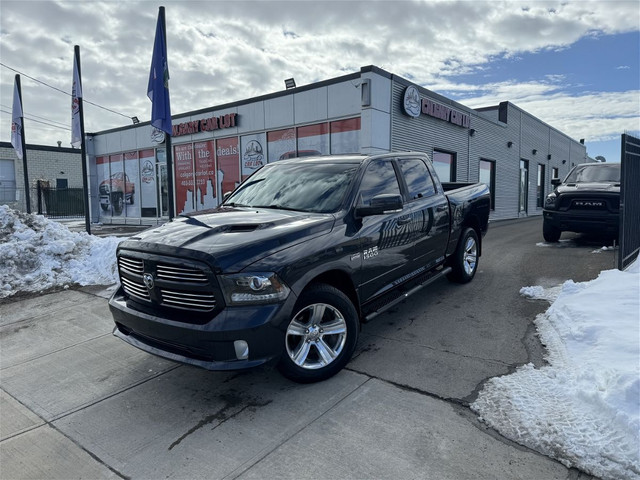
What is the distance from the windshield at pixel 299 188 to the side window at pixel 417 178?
0.98 m

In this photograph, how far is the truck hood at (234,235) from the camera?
3018 millimetres

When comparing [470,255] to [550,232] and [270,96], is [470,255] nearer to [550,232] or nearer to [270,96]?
[550,232]

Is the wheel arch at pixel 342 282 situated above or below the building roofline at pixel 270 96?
below

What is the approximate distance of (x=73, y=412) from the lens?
3.28 meters

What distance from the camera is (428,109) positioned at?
13539mm

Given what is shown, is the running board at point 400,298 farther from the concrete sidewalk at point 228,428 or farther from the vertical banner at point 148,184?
the vertical banner at point 148,184

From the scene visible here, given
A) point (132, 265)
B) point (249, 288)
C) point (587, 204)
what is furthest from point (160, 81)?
point (587, 204)

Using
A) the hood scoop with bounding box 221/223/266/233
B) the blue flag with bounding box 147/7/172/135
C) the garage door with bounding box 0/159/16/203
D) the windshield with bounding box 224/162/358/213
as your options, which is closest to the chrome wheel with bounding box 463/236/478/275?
the windshield with bounding box 224/162/358/213

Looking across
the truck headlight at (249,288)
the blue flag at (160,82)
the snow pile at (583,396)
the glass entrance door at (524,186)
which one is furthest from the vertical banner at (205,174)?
the glass entrance door at (524,186)

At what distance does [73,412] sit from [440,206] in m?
4.51

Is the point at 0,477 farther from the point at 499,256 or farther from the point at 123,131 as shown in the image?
the point at 123,131

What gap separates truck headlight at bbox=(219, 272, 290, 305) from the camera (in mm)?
2955

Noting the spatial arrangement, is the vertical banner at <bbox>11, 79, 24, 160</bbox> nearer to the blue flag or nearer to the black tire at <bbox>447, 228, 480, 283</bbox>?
the blue flag

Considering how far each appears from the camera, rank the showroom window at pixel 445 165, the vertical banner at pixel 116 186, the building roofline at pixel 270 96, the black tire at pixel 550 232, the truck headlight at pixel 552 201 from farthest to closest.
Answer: the vertical banner at pixel 116 186, the showroom window at pixel 445 165, the building roofline at pixel 270 96, the black tire at pixel 550 232, the truck headlight at pixel 552 201
